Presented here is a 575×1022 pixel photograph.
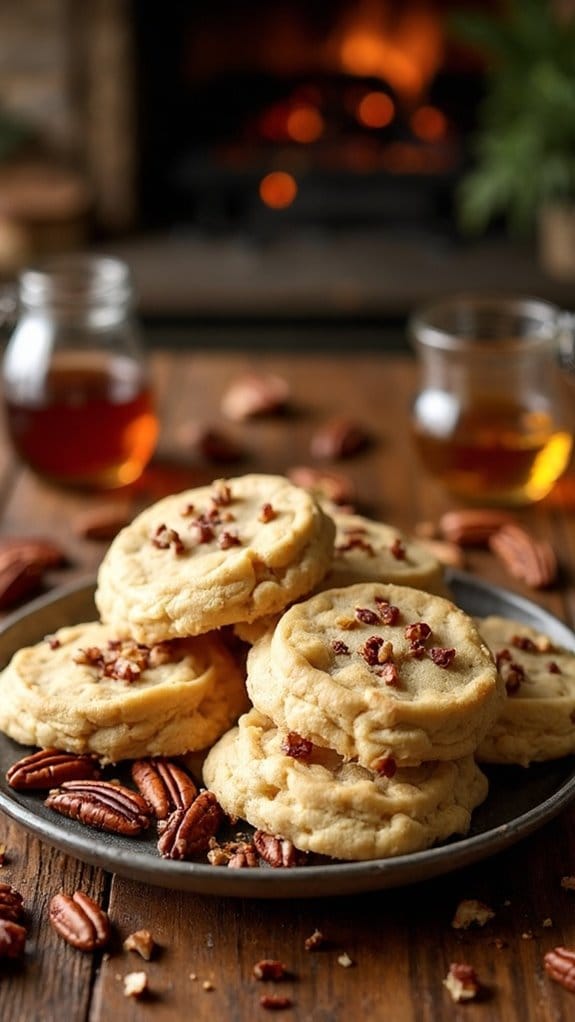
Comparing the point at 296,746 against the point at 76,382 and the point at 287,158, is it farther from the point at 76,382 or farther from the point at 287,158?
the point at 287,158

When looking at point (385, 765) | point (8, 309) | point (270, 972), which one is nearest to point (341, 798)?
point (385, 765)

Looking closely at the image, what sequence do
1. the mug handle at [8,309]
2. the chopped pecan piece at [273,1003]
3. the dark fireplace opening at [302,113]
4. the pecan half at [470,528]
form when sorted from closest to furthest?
the chopped pecan piece at [273,1003] < the pecan half at [470,528] < the mug handle at [8,309] < the dark fireplace opening at [302,113]

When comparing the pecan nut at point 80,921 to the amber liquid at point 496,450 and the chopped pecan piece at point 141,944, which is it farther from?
the amber liquid at point 496,450

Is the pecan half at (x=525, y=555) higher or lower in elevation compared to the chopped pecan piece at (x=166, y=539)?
lower

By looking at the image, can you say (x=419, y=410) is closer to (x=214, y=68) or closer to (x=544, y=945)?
(x=544, y=945)

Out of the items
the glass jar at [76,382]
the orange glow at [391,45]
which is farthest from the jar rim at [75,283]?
the orange glow at [391,45]

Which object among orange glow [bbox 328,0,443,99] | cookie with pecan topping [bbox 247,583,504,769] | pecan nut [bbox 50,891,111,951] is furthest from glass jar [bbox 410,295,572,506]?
orange glow [bbox 328,0,443,99]

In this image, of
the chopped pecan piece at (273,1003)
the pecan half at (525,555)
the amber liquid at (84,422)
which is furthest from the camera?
the amber liquid at (84,422)

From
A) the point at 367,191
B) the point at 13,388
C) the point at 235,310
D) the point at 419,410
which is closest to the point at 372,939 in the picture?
the point at 419,410
